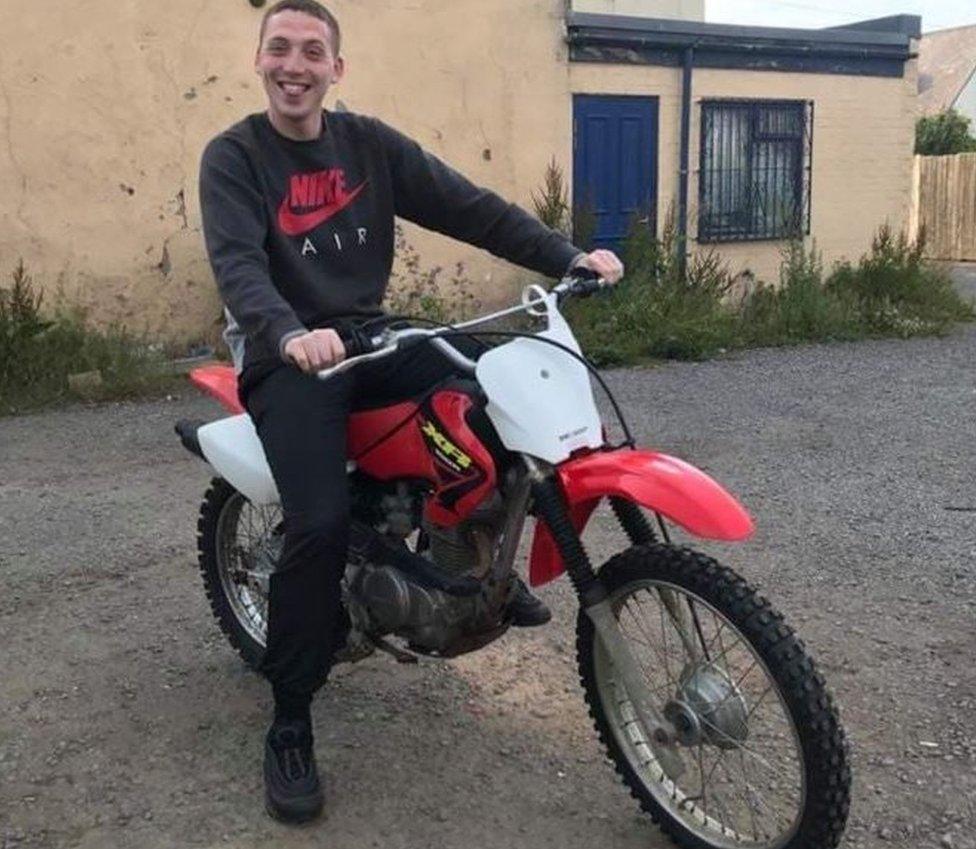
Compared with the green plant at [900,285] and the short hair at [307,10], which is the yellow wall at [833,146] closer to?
the green plant at [900,285]

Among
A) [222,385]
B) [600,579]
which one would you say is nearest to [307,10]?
[222,385]

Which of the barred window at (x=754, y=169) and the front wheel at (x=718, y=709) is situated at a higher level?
the barred window at (x=754, y=169)

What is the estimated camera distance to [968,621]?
405cm

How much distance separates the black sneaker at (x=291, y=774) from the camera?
9.53ft

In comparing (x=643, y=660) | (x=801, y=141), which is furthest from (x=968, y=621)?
(x=801, y=141)

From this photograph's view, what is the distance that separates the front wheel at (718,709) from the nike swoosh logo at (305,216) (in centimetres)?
120

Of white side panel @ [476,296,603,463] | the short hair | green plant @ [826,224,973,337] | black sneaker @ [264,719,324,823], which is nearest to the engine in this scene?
white side panel @ [476,296,603,463]

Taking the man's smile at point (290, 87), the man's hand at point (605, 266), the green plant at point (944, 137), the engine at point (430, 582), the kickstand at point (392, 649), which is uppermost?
the green plant at point (944, 137)

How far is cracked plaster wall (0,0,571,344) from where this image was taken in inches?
354

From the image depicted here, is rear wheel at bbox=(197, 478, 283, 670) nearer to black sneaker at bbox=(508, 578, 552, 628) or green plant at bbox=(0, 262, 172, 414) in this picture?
black sneaker at bbox=(508, 578, 552, 628)

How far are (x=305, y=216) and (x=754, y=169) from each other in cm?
1050

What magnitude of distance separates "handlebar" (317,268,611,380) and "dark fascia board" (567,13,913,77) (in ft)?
28.9

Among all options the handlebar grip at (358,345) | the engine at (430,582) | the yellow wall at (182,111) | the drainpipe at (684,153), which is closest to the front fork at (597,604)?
the engine at (430,582)

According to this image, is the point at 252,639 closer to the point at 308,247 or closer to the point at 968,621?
the point at 308,247
